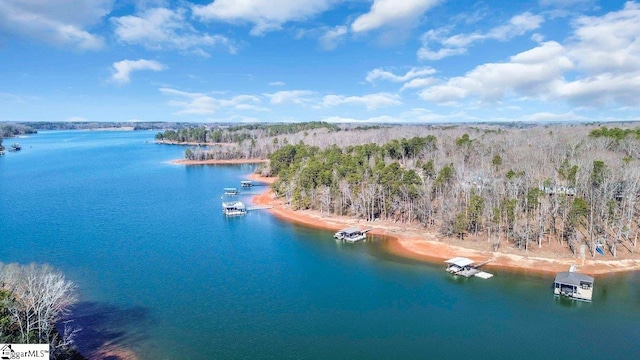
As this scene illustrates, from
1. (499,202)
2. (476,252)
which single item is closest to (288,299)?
(476,252)

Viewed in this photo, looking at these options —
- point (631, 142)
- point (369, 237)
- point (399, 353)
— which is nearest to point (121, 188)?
point (369, 237)

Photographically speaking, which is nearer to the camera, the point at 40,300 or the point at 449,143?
the point at 40,300

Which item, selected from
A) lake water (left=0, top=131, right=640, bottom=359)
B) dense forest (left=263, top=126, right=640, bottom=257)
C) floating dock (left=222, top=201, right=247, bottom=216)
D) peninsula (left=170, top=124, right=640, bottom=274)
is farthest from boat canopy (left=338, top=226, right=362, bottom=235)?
floating dock (left=222, top=201, right=247, bottom=216)

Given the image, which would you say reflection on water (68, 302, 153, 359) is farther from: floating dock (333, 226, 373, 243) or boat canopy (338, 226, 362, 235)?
boat canopy (338, 226, 362, 235)

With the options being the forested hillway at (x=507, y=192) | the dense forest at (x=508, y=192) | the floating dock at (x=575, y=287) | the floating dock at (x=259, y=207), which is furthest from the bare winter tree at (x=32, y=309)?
the floating dock at (x=259, y=207)

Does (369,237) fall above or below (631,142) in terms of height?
below

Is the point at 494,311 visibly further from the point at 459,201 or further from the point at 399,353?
the point at 459,201
